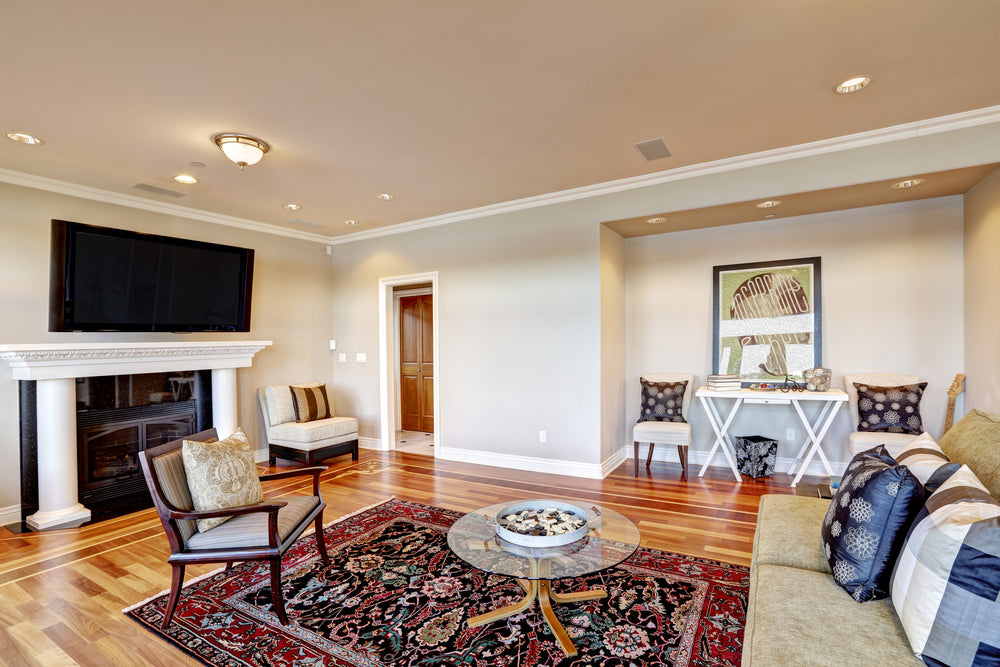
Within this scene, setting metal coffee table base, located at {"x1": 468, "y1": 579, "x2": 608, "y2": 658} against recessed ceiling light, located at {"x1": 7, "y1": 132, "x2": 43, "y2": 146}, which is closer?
metal coffee table base, located at {"x1": 468, "y1": 579, "x2": 608, "y2": 658}

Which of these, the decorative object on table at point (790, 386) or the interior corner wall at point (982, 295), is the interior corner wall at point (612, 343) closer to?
the decorative object on table at point (790, 386)

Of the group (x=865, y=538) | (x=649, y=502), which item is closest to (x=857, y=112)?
(x=865, y=538)

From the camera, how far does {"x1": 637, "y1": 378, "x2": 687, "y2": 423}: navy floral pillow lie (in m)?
4.90

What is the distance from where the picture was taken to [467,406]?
5453 millimetres

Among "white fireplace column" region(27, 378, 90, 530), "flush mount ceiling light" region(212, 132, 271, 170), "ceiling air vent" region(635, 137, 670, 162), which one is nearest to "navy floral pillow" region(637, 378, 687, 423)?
"ceiling air vent" region(635, 137, 670, 162)

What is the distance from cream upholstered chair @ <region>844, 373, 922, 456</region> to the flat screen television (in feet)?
18.7

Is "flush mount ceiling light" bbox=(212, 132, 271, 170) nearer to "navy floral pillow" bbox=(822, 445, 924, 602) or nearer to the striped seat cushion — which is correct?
the striped seat cushion

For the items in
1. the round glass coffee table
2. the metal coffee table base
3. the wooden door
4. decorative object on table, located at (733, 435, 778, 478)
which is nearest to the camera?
the round glass coffee table

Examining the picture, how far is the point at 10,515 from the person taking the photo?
3.83 metres

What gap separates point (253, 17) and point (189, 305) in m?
3.42

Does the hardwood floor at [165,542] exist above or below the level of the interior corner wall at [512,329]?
below

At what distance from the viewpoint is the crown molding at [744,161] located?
10.4ft

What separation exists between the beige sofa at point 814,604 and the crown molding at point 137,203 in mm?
5455

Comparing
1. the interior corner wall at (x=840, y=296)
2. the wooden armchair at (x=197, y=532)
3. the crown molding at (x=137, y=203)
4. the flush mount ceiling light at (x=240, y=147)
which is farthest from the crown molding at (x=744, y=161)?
the wooden armchair at (x=197, y=532)
